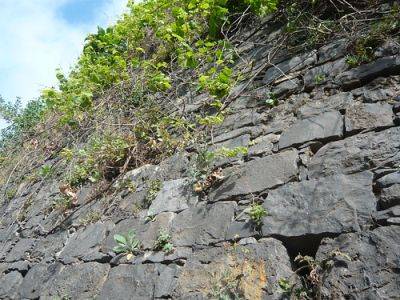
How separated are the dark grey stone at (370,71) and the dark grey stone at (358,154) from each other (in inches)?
20.8

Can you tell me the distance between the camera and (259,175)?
113 inches

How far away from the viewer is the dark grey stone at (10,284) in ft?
12.5

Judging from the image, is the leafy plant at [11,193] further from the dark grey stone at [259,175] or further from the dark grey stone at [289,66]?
the dark grey stone at [289,66]

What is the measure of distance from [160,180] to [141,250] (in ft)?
2.36

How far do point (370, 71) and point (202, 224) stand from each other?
1.56 meters

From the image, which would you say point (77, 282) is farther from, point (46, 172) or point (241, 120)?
point (46, 172)

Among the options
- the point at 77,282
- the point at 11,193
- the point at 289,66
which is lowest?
the point at 77,282

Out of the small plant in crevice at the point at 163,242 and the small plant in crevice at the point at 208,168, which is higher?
the small plant in crevice at the point at 208,168

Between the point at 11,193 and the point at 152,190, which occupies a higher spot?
the point at 11,193

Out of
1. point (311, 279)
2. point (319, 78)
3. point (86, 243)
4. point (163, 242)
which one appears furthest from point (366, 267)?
point (86, 243)

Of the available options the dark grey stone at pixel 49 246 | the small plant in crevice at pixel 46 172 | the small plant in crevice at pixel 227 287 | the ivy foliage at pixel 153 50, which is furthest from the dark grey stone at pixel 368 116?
the small plant in crevice at pixel 46 172

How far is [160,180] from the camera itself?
143 inches

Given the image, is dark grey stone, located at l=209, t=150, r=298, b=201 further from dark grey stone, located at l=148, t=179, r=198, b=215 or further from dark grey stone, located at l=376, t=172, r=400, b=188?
dark grey stone, located at l=376, t=172, r=400, b=188

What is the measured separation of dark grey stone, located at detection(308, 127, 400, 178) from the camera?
7.70 ft
